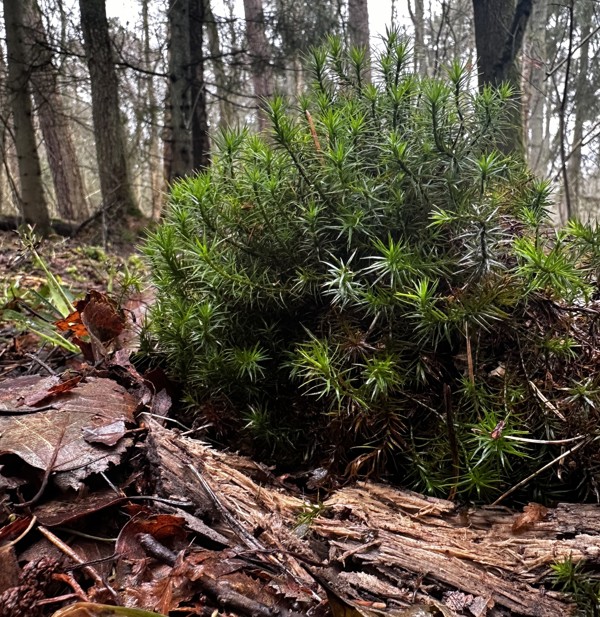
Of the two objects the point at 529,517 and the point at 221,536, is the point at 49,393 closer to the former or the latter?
the point at 221,536

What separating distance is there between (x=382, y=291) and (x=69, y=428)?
0.93m

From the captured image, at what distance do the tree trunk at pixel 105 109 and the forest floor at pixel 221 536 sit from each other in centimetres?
532

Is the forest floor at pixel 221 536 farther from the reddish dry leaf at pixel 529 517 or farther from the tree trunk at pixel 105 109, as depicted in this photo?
the tree trunk at pixel 105 109

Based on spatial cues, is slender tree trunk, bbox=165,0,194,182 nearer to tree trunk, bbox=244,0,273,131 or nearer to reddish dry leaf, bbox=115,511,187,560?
tree trunk, bbox=244,0,273,131

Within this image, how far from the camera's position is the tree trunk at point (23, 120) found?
217 inches

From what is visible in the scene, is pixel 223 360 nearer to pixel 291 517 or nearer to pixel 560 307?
pixel 291 517

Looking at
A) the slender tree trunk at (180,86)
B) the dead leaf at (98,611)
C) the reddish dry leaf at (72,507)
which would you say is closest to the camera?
the dead leaf at (98,611)

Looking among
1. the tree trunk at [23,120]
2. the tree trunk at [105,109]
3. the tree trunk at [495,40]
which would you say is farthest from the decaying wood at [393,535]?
the tree trunk at [23,120]

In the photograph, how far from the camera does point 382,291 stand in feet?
4.59

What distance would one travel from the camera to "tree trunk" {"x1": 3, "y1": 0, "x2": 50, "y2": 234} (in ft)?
18.1

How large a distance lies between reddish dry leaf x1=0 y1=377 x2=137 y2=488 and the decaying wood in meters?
0.14

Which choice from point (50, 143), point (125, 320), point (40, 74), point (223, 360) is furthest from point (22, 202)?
point (223, 360)

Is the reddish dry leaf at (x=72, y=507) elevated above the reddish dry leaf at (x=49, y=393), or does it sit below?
below

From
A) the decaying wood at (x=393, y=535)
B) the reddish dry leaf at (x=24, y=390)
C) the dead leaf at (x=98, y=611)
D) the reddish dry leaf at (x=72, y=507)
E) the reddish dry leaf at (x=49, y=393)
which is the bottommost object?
the decaying wood at (x=393, y=535)
